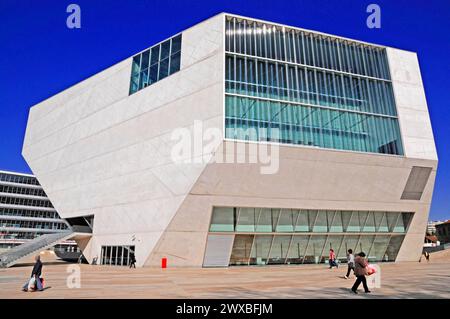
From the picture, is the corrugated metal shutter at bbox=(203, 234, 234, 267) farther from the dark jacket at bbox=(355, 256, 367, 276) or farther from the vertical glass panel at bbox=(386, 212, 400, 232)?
the dark jacket at bbox=(355, 256, 367, 276)

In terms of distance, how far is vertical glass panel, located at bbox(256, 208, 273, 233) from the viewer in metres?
29.7

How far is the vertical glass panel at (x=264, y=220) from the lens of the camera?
29734mm

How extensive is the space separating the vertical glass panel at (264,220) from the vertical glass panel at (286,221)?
0.85 metres

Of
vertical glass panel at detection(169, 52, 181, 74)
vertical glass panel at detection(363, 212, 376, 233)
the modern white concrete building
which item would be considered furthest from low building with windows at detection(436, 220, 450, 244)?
vertical glass panel at detection(169, 52, 181, 74)

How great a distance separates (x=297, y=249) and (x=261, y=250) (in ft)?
11.7

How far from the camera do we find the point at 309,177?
2934cm

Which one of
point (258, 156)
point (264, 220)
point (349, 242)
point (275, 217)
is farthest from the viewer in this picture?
point (349, 242)

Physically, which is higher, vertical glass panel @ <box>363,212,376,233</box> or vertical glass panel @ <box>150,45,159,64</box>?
vertical glass panel @ <box>150,45,159,64</box>

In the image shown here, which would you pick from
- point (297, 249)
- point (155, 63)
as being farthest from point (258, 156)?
point (155, 63)

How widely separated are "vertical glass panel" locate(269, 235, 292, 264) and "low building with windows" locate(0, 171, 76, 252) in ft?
Answer: 234

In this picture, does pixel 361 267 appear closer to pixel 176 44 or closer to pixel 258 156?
pixel 258 156

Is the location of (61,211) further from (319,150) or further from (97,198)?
(319,150)

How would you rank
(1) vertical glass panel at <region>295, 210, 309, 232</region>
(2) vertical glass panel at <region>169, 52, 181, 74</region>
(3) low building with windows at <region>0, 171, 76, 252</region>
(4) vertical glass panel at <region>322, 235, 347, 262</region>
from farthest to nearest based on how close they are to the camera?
1. (3) low building with windows at <region>0, 171, 76, 252</region>
2. (4) vertical glass panel at <region>322, 235, 347, 262</region>
3. (2) vertical glass panel at <region>169, 52, 181, 74</region>
4. (1) vertical glass panel at <region>295, 210, 309, 232</region>

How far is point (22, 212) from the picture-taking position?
85125mm
